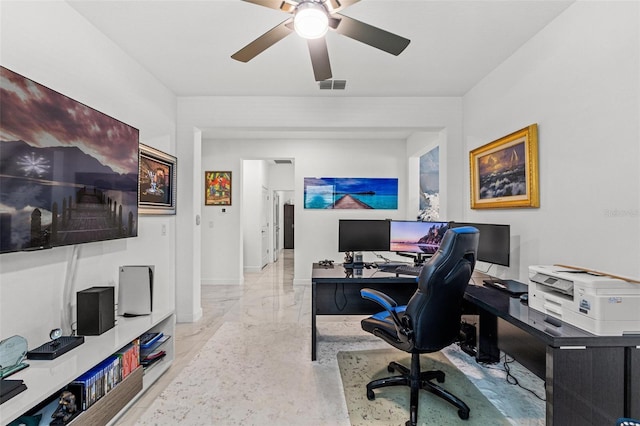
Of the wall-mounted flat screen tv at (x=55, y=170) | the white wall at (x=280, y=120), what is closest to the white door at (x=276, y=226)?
the white wall at (x=280, y=120)

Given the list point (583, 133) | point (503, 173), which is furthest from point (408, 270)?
point (583, 133)

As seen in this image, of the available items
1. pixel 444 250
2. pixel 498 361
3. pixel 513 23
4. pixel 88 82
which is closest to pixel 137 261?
pixel 88 82

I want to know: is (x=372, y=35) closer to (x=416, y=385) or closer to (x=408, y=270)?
(x=408, y=270)

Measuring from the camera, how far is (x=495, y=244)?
2.51 metres

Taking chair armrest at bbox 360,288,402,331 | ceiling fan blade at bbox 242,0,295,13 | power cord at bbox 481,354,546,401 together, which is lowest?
power cord at bbox 481,354,546,401

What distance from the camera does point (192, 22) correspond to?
227 centimetres

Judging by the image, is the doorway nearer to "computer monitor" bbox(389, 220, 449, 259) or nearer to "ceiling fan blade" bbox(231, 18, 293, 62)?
"computer monitor" bbox(389, 220, 449, 259)

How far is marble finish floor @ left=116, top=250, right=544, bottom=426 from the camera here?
6.53ft

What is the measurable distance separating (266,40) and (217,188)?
13.1 feet

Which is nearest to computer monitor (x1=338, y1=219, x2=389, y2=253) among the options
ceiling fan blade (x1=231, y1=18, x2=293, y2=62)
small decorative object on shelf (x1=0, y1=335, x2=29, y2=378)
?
ceiling fan blade (x1=231, y1=18, x2=293, y2=62)

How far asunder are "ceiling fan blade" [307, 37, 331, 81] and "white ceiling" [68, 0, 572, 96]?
17.2 inches

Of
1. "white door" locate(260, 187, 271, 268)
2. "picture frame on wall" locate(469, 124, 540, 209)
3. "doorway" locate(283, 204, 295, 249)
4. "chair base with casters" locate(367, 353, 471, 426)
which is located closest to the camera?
"chair base with casters" locate(367, 353, 471, 426)

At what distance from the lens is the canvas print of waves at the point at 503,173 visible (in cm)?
249

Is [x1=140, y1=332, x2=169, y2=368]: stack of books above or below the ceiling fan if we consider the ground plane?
below
